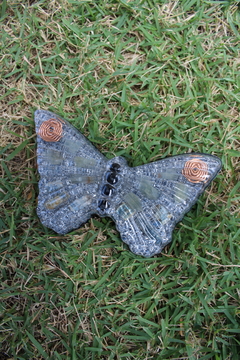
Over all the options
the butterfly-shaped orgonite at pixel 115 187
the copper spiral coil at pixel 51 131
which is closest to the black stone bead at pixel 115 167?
the butterfly-shaped orgonite at pixel 115 187

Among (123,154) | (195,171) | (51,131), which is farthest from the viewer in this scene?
(123,154)

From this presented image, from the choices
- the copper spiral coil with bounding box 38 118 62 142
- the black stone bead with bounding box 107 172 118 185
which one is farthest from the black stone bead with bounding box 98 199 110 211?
the copper spiral coil with bounding box 38 118 62 142

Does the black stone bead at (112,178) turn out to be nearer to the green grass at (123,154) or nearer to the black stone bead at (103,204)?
the black stone bead at (103,204)

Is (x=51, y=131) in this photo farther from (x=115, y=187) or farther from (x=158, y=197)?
(x=158, y=197)

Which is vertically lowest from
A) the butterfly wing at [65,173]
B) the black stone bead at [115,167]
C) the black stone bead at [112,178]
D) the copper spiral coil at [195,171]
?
the butterfly wing at [65,173]

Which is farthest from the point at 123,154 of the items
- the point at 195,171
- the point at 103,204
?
the point at 195,171

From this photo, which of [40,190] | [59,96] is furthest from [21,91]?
[40,190]

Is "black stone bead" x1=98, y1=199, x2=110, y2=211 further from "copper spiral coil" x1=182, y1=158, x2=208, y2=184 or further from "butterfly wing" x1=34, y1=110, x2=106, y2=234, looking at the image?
Result: "copper spiral coil" x1=182, y1=158, x2=208, y2=184
